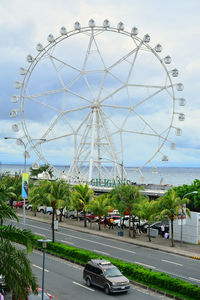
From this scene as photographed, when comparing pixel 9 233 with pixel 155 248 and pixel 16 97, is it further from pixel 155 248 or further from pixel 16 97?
pixel 16 97

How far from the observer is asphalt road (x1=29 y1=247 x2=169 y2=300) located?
2092 cm

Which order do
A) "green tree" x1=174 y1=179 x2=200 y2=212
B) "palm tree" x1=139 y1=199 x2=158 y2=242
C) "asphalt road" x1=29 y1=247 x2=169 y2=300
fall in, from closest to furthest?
"asphalt road" x1=29 y1=247 x2=169 y2=300 → "palm tree" x1=139 y1=199 x2=158 y2=242 → "green tree" x1=174 y1=179 x2=200 y2=212

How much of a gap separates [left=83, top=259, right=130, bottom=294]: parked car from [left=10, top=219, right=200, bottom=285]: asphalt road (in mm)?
5054

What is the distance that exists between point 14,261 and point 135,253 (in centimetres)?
1962

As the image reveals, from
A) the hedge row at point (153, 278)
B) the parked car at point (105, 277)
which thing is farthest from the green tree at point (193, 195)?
the parked car at point (105, 277)

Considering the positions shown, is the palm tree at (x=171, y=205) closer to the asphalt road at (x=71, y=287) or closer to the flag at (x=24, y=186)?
the asphalt road at (x=71, y=287)

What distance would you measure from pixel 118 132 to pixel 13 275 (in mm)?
42688

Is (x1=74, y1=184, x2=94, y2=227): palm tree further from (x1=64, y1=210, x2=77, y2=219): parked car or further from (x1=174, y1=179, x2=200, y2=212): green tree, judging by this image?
(x1=174, y1=179, x2=200, y2=212): green tree

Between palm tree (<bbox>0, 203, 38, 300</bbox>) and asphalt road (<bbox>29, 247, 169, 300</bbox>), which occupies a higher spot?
palm tree (<bbox>0, 203, 38, 300</bbox>)

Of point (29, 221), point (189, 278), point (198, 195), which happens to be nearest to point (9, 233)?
point (189, 278)

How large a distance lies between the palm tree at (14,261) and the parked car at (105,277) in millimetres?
7303

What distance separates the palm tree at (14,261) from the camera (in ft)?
45.6

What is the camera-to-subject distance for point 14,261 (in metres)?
14.2

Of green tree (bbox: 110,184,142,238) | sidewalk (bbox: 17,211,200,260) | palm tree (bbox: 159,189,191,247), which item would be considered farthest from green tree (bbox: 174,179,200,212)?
palm tree (bbox: 159,189,191,247)
